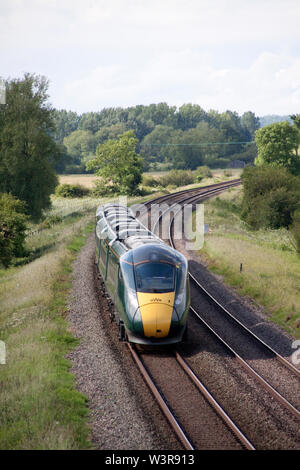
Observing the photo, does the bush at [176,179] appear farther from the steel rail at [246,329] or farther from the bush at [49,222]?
the steel rail at [246,329]

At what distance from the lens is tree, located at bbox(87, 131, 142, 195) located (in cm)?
7106

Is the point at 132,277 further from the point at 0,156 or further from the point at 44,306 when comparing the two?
the point at 0,156

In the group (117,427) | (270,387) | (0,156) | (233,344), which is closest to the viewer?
(117,427)

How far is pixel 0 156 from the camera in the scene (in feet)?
147

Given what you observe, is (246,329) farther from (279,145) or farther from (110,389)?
(279,145)

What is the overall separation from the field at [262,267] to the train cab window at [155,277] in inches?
240

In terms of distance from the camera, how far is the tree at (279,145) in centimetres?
6919

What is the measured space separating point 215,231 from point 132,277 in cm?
2388

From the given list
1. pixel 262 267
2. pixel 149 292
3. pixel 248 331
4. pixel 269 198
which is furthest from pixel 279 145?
pixel 149 292

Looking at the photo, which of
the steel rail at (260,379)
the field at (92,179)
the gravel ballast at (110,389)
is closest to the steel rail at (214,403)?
the gravel ballast at (110,389)

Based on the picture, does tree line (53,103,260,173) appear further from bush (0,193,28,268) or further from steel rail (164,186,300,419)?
steel rail (164,186,300,419)

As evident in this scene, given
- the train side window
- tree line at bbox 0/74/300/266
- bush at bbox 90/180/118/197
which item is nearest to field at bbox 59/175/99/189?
bush at bbox 90/180/118/197

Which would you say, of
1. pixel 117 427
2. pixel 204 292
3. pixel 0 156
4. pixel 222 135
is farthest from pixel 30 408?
pixel 222 135

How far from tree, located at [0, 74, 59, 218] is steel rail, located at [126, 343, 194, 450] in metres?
34.8
